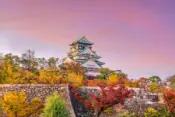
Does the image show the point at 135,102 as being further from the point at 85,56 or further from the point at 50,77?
the point at 85,56

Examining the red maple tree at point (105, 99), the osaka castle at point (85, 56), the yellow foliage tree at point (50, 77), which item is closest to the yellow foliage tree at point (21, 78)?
the yellow foliage tree at point (50, 77)

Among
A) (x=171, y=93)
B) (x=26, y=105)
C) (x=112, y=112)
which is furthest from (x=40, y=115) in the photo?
(x=171, y=93)

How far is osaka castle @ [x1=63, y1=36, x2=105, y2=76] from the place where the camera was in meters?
50.3

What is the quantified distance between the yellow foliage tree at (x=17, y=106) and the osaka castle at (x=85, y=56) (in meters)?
25.7

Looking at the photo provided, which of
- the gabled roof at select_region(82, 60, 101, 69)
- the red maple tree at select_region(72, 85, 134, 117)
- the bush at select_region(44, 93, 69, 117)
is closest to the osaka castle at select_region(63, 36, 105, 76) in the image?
the gabled roof at select_region(82, 60, 101, 69)

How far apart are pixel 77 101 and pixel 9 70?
6.43 metres

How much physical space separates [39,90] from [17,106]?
3.41 m

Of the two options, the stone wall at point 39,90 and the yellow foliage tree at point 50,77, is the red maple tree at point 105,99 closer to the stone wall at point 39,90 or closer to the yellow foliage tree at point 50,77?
the stone wall at point 39,90

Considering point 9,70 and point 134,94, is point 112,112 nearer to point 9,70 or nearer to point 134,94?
point 134,94

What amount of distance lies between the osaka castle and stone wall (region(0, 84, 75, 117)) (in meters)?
23.3

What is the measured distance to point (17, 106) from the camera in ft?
66.8

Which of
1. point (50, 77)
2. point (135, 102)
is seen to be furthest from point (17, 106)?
point (135, 102)

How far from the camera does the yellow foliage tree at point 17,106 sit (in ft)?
66.7

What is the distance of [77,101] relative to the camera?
24.6 meters
